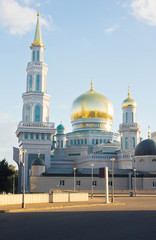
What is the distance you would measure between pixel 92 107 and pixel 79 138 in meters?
8.80

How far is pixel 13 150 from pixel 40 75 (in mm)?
17007

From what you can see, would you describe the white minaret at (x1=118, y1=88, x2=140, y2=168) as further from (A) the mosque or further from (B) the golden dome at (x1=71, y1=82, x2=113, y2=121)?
(B) the golden dome at (x1=71, y1=82, x2=113, y2=121)

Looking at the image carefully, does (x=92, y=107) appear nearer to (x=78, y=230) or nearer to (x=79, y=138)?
(x=79, y=138)

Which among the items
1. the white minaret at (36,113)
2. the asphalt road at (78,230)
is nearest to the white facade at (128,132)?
the white minaret at (36,113)

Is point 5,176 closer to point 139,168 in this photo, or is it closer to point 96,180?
point 96,180

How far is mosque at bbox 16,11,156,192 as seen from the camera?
217ft

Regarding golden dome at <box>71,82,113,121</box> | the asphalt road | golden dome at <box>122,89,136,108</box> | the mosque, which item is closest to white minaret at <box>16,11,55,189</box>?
the mosque

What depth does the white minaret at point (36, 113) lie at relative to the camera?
79062 millimetres

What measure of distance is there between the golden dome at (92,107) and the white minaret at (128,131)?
10953mm

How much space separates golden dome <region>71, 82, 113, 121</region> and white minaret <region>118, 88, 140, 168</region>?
35.9ft

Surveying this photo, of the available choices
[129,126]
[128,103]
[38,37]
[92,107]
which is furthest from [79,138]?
[38,37]

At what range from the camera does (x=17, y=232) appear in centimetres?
1346

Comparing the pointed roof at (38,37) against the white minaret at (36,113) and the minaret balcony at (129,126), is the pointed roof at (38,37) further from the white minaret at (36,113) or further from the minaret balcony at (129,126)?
the minaret balcony at (129,126)

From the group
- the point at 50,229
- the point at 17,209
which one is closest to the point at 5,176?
the point at 17,209
